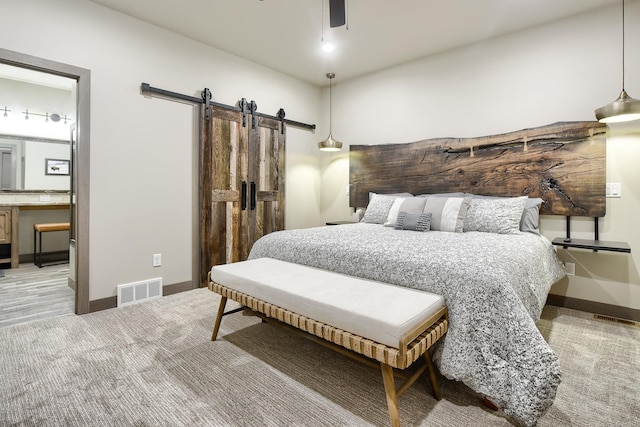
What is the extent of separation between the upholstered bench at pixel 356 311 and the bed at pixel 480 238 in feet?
0.46

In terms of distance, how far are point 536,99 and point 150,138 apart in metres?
3.89

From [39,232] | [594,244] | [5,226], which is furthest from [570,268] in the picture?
[5,226]

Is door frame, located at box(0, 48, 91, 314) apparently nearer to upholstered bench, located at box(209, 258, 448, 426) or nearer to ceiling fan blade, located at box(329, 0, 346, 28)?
upholstered bench, located at box(209, 258, 448, 426)

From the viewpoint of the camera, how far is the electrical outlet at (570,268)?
9.78ft

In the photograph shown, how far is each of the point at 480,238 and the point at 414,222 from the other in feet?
2.08

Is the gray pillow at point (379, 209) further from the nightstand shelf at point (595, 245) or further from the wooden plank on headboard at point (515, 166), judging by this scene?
the nightstand shelf at point (595, 245)

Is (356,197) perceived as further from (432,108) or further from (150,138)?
(150,138)

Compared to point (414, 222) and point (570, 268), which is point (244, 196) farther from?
point (570, 268)

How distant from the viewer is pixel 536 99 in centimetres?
313

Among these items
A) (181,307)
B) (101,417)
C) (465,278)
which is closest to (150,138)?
(181,307)

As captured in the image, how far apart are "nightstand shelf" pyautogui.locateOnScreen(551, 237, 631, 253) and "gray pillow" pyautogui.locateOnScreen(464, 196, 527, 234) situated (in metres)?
0.39

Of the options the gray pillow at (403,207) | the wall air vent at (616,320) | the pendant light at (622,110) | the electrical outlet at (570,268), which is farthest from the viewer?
the gray pillow at (403,207)

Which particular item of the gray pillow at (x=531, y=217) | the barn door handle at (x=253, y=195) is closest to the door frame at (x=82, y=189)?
the barn door handle at (x=253, y=195)

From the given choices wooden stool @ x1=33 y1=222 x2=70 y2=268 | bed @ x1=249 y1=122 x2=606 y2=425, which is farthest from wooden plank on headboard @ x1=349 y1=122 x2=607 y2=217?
wooden stool @ x1=33 y1=222 x2=70 y2=268
